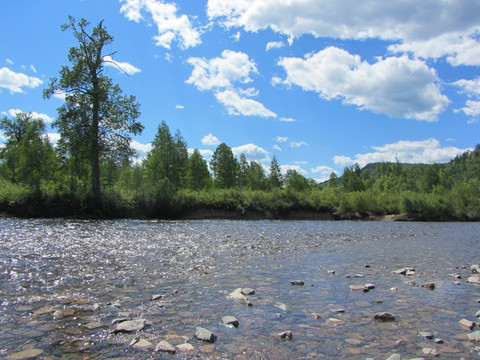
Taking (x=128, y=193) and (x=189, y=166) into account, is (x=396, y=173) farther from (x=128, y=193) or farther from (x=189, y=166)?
(x=128, y=193)

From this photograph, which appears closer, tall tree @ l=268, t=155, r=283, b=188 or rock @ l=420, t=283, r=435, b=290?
rock @ l=420, t=283, r=435, b=290

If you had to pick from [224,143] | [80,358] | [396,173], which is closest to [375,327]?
[80,358]

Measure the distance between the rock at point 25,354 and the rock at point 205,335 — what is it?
83.7 inches

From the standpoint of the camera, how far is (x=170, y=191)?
45969mm

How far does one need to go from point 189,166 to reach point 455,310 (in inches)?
3040

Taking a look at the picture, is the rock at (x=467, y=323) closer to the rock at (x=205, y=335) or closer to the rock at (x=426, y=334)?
the rock at (x=426, y=334)

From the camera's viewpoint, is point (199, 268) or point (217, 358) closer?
point (217, 358)

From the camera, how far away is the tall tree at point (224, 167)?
85375 millimetres

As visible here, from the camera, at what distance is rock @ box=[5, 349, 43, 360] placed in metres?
4.07

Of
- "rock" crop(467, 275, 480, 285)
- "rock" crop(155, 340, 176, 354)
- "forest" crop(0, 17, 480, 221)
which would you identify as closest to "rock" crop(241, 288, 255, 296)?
"rock" crop(155, 340, 176, 354)

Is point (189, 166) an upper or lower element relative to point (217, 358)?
upper

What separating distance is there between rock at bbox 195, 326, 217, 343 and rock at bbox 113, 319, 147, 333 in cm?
96

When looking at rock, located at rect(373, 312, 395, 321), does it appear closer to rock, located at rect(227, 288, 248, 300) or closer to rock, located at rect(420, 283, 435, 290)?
Answer: rock, located at rect(227, 288, 248, 300)

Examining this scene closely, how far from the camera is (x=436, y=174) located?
132875mm
